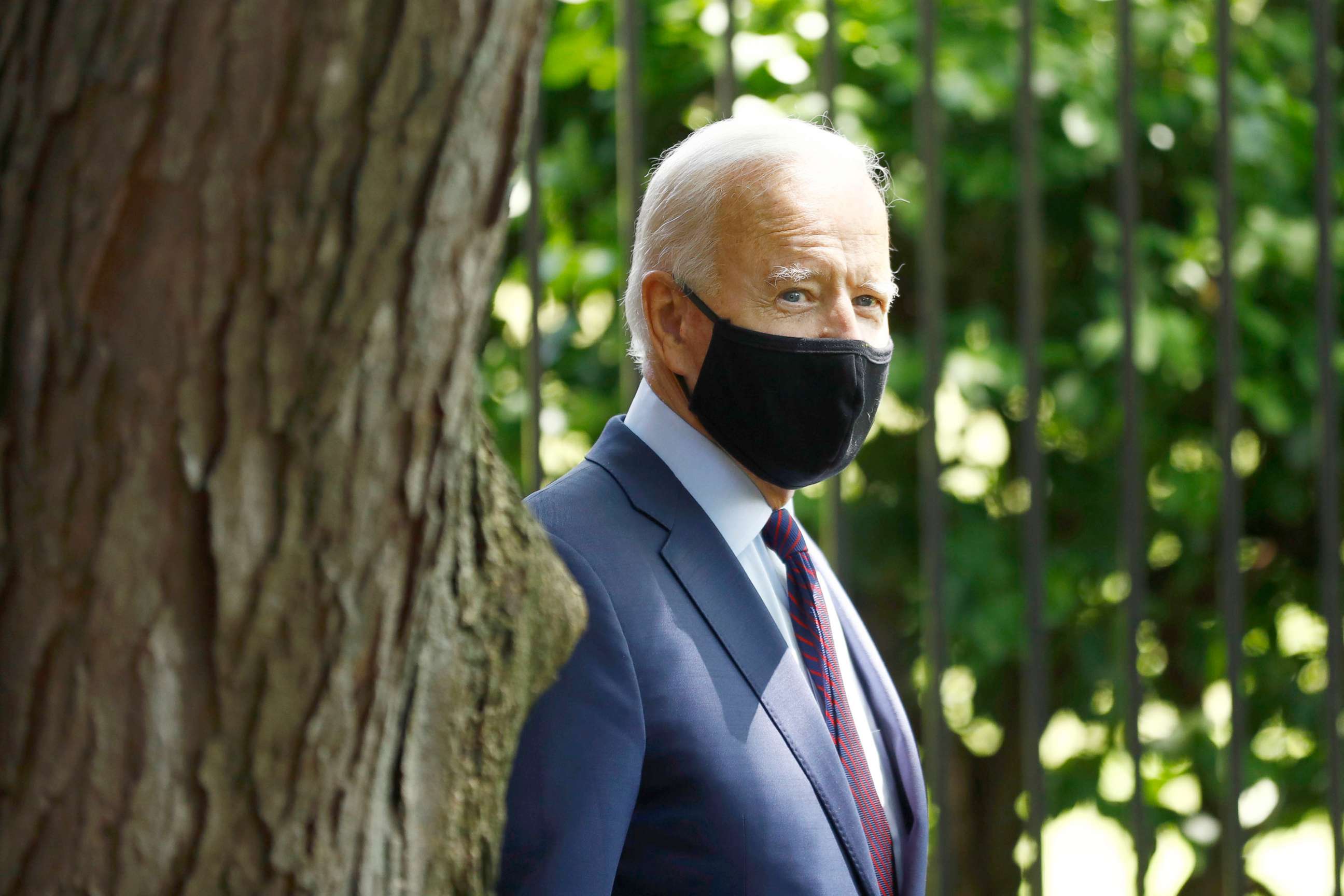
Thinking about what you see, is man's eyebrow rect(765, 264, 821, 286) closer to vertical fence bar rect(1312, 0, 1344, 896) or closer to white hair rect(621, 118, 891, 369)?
white hair rect(621, 118, 891, 369)

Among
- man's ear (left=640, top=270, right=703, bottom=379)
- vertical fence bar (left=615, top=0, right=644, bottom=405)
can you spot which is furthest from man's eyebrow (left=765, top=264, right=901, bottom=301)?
vertical fence bar (left=615, top=0, right=644, bottom=405)

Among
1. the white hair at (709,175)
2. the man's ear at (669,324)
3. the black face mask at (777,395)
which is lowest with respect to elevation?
the black face mask at (777,395)

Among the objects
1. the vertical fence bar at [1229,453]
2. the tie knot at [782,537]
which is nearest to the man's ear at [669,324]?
the tie knot at [782,537]

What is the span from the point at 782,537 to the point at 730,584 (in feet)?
0.58

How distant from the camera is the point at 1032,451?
2.70 metres

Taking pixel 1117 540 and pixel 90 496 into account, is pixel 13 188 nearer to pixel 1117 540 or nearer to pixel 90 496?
pixel 90 496

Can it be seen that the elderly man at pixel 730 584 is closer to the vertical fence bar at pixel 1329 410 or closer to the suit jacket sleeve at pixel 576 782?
the suit jacket sleeve at pixel 576 782

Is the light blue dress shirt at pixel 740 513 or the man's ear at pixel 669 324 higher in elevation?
the man's ear at pixel 669 324

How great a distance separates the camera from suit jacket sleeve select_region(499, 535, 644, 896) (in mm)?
1344

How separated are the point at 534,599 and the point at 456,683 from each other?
0.30 feet

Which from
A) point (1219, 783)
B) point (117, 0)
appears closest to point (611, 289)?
point (1219, 783)

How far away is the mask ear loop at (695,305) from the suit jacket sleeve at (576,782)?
0.46 meters

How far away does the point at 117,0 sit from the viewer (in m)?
0.75

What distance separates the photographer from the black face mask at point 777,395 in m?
1.72
